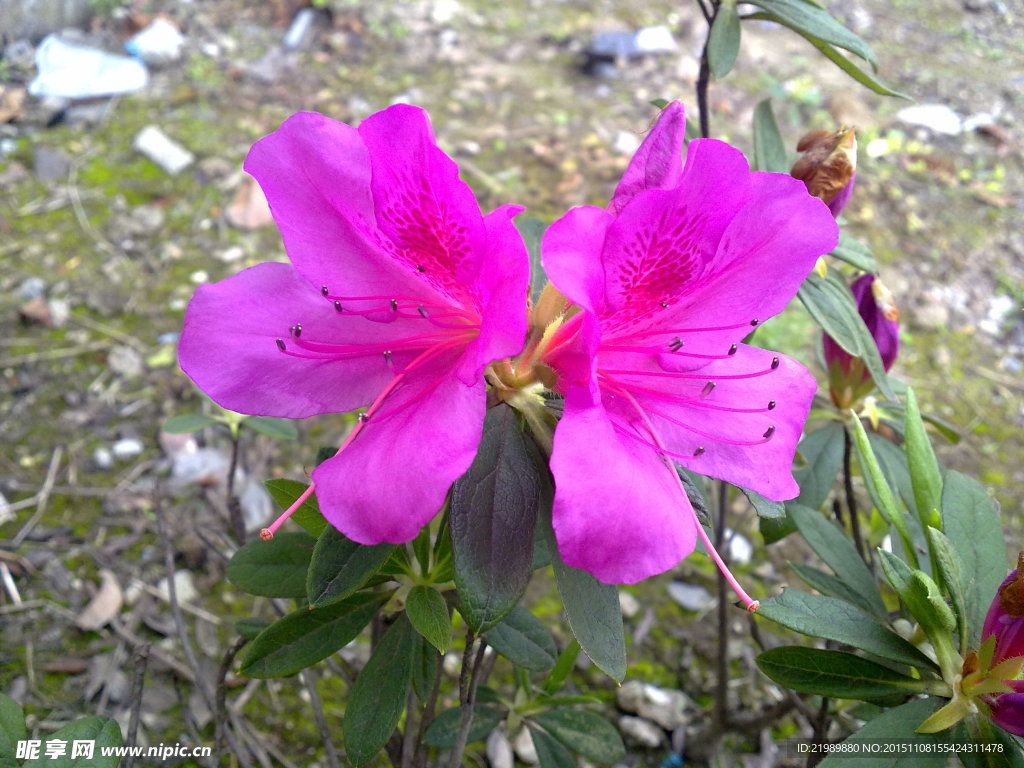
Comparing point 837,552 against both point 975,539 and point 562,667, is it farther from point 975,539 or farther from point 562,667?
point 562,667

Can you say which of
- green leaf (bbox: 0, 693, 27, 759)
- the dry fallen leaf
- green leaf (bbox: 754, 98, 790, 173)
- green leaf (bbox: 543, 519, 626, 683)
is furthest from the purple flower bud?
the dry fallen leaf

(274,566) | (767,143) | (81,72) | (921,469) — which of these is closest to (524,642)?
(274,566)

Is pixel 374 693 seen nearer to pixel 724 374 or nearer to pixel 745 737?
pixel 724 374

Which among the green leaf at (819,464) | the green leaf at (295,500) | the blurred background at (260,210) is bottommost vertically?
the blurred background at (260,210)

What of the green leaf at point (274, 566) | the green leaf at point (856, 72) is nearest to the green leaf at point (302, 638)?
the green leaf at point (274, 566)

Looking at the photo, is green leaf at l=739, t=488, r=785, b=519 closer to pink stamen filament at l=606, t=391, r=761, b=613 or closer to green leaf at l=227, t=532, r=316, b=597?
pink stamen filament at l=606, t=391, r=761, b=613

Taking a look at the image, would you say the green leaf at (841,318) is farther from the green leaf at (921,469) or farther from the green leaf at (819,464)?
the green leaf at (819,464)

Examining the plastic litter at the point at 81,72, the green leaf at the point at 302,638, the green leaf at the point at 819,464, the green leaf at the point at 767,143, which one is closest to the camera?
the green leaf at the point at 302,638
